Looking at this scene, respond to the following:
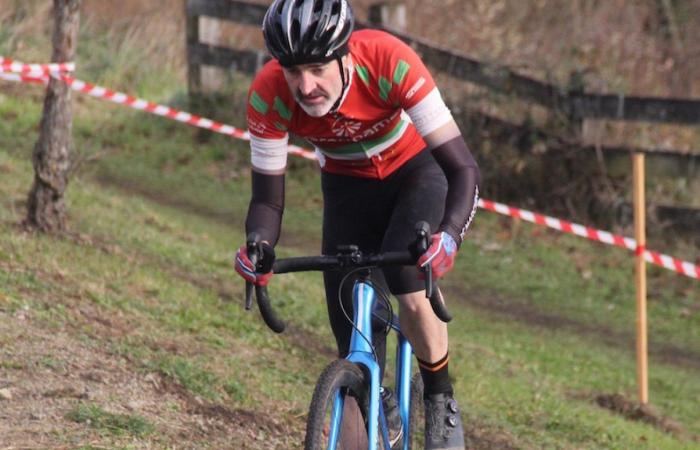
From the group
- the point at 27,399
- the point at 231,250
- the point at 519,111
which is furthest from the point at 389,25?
the point at 27,399

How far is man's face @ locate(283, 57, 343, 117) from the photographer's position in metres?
4.41

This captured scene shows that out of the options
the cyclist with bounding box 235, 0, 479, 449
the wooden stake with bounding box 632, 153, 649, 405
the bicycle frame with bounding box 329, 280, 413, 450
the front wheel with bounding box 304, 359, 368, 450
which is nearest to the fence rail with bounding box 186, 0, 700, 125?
the wooden stake with bounding box 632, 153, 649, 405

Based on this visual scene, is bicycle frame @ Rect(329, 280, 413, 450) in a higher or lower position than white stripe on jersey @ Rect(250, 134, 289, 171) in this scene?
lower

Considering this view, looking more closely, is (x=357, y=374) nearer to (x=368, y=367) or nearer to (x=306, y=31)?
(x=368, y=367)

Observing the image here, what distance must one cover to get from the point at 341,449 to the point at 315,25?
1.44 metres

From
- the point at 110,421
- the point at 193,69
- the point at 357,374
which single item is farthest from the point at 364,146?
the point at 193,69

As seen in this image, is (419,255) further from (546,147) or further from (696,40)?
(696,40)

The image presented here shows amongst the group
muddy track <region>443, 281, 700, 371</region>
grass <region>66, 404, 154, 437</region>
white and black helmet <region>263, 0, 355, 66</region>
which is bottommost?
muddy track <region>443, 281, 700, 371</region>

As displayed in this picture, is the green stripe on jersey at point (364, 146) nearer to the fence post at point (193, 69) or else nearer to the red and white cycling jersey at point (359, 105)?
the red and white cycling jersey at point (359, 105)

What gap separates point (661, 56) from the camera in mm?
15805

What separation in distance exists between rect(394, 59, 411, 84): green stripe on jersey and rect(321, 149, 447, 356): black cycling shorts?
0.47 m

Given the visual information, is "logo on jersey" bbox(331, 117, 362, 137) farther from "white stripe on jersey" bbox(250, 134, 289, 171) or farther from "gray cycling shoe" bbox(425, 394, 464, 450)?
"gray cycling shoe" bbox(425, 394, 464, 450)

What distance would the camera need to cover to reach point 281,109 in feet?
15.3

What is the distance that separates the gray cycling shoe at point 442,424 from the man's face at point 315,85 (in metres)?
1.25
